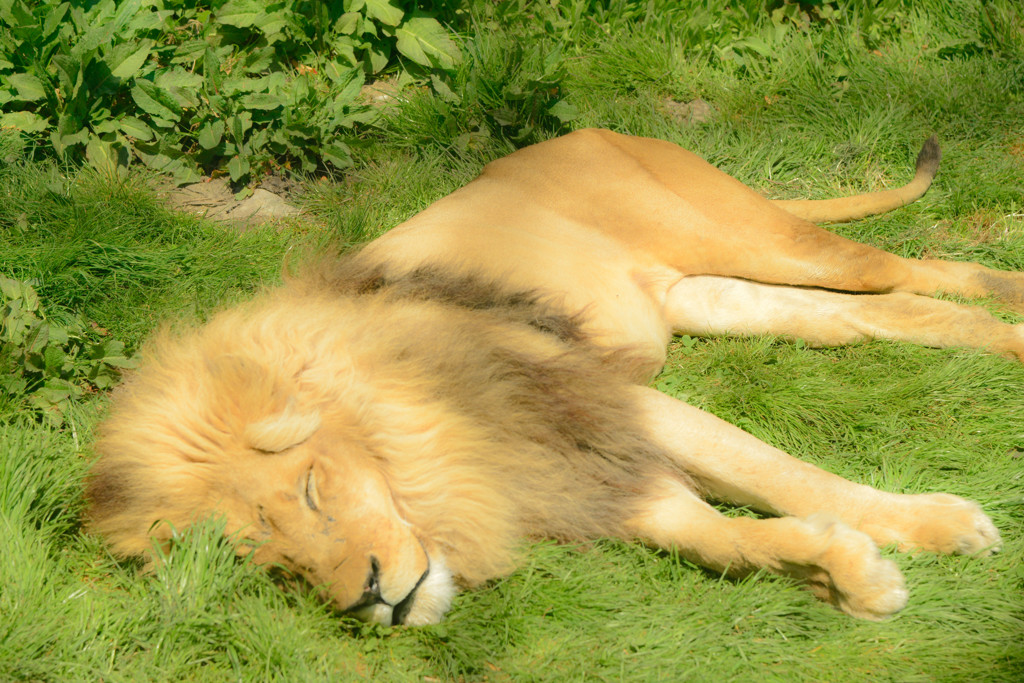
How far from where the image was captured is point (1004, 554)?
7.45 feet

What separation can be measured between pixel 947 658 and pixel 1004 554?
0.38 m

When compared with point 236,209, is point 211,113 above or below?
above

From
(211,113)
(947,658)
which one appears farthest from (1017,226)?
(211,113)

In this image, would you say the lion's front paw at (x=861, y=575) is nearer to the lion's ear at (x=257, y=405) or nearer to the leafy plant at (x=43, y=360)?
the lion's ear at (x=257, y=405)

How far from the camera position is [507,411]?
2.42 meters

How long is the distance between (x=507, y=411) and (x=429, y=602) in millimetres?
538

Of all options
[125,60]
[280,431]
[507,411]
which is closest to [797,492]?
[507,411]

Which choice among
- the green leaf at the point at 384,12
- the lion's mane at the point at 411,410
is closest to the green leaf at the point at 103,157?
the green leaf at the point at 384,12

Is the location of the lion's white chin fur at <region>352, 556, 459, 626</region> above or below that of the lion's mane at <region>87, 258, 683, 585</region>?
below

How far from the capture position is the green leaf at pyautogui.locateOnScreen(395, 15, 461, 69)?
3979 millimetres

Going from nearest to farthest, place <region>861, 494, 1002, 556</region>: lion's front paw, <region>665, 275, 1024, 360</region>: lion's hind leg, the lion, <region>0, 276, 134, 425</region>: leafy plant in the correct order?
the lion → <region>861, 494, 1002, 556</region>: lion's front paw → <region>0, 276, 134, 425</region>: leafy plant → <region>665, 275, 1024, 360</region>: lion's hind leg

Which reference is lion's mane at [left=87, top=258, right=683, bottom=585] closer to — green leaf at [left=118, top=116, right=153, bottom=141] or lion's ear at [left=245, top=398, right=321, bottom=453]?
lion's ear at [left=245, top=398, right=321, bottom=453]

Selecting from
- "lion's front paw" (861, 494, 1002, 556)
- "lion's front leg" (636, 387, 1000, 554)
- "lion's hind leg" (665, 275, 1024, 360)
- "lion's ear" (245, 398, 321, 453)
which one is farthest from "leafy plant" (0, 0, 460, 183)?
"lion's front paw" (861, 494, 1002, 556)

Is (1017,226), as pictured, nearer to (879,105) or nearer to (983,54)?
(879,105)
